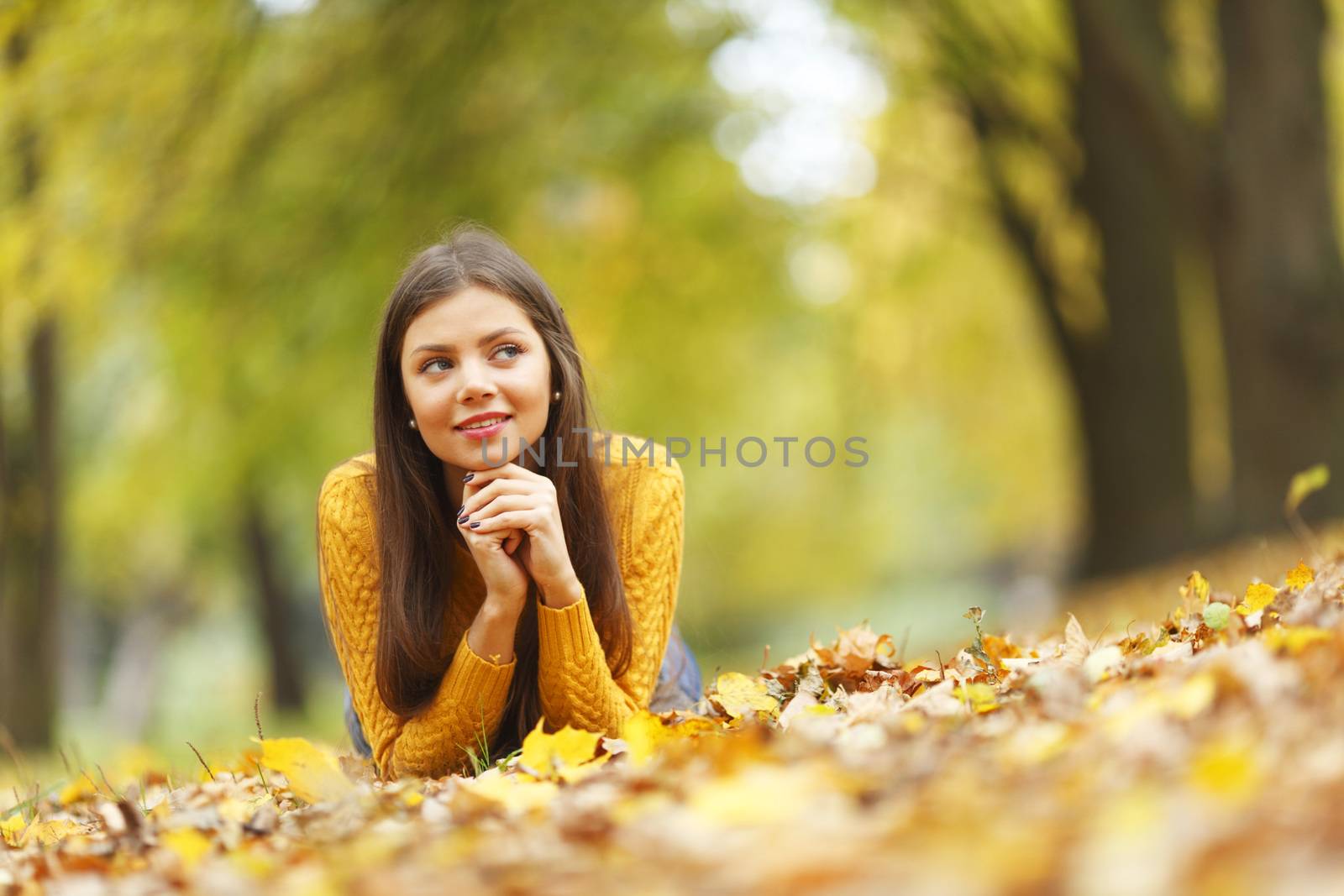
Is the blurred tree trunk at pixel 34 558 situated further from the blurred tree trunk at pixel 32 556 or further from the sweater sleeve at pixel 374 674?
the sweater sleeve at pixel 374 674

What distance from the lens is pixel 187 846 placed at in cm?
165

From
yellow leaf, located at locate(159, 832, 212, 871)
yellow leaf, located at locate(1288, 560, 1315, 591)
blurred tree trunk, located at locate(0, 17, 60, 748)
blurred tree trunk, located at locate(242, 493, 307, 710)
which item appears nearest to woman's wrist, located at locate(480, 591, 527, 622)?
yellow leaf, located at locate(159, 832, 212, 871)

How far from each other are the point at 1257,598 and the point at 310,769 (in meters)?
1.80

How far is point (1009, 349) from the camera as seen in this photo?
1219cm

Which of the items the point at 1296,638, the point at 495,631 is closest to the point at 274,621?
the point at 495,631

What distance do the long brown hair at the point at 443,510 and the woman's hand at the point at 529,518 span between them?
0.83 feet

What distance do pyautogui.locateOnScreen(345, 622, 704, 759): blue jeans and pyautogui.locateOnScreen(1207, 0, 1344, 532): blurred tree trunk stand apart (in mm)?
4503

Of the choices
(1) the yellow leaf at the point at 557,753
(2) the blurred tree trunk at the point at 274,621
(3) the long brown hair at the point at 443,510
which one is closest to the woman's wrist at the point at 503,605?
(3) the long brown hair at the point at 443,510

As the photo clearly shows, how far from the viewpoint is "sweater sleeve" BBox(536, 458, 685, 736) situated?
8.33ft

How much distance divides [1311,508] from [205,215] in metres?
6.61

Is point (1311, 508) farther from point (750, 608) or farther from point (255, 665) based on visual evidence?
point (255, 665)

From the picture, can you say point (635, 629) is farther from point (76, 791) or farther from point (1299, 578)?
point (1299, 578)

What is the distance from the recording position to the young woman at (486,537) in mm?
2533

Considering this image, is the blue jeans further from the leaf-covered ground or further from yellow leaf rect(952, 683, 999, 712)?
yellow leaf rect(952, 683, 999, 712)
